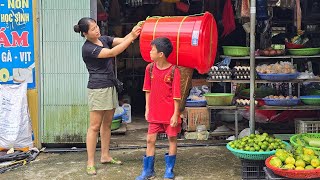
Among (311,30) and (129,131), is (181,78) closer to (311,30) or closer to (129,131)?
(129,131)

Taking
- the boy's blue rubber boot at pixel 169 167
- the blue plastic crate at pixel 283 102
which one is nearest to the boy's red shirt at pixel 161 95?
the boy's blue rubber boot at pixel 169 167

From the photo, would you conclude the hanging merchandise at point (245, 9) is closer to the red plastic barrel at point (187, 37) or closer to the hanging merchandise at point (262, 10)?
the hanging merchandise at point (262, 10)

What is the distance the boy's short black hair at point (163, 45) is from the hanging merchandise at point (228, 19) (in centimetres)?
440

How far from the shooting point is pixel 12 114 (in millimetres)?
6270

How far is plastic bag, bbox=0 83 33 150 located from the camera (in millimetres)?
6262

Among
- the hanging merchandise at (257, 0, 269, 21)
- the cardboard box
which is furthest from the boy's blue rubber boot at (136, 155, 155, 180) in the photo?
the hanging merchandise at (257, 0, 269, 21)

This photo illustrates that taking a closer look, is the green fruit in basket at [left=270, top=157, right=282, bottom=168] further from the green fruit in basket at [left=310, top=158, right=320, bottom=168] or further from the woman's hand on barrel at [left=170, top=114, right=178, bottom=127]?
the woman's hand on barrel at [left=170, top=114, right=178, bottom=127]

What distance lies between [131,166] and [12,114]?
1.94m

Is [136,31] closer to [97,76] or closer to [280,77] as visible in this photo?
[97,76]

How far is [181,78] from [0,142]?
2.95 m

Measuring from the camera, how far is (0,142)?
632 cm

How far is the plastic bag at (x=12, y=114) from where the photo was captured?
6.26 m

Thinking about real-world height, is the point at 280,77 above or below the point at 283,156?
above

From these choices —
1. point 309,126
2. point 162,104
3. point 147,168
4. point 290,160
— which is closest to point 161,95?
point 162,104
